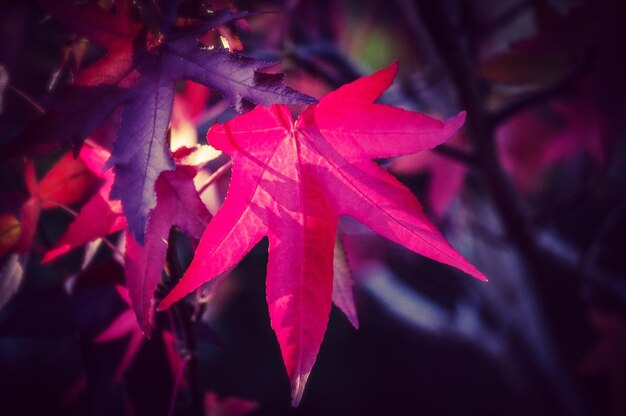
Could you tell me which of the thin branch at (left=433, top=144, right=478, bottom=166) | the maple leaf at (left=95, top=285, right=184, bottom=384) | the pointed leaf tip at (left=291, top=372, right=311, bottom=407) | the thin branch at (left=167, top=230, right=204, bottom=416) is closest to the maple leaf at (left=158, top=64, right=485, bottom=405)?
the pointed leaf tip at (left=291, top=372, right=311, bottom=407)

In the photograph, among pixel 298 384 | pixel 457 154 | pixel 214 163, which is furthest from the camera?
pixel 457 154

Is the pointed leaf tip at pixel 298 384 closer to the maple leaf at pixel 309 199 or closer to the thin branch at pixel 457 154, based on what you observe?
the maple leaf at pixel 309 199

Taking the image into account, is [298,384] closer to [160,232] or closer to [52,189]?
[160,232]

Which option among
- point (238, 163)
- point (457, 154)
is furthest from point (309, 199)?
point (457, 154)

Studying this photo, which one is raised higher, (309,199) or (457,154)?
(309,199)

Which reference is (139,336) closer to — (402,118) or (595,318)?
(402,118)

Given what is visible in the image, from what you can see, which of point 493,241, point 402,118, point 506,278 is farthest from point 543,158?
point 402,118

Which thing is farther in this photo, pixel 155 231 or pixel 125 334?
pixel 125 334

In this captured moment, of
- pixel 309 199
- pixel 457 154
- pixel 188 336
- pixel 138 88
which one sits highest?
pixel 138 88
